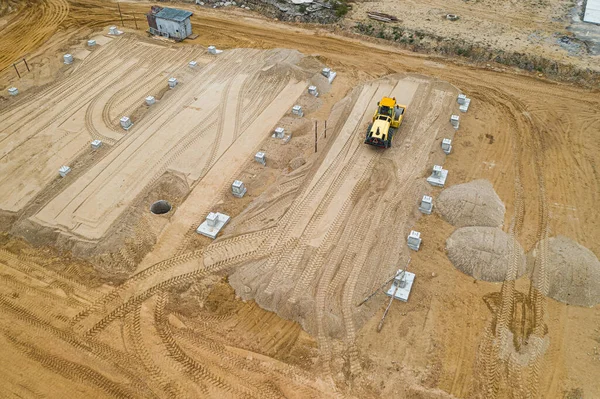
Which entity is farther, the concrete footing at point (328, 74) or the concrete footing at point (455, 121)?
the concrete footing at point (328, 74)

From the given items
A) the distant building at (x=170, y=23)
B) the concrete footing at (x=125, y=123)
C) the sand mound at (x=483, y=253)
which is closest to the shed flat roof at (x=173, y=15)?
the distant building at (x=170, y=23)

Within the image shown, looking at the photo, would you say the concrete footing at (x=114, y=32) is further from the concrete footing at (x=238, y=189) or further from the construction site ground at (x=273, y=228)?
the concrete footing at (x=238, y=189)

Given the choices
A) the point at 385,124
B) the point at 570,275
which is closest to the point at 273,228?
the point at 385,124

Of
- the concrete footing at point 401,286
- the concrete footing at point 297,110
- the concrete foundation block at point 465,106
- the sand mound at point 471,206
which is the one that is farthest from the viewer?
the concrete foundation block at point 465,106

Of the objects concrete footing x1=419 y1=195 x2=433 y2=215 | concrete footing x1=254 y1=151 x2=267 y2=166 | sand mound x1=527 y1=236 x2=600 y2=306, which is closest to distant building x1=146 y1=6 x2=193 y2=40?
concrete footing x1=254 y1=151 x2=267 y2=166

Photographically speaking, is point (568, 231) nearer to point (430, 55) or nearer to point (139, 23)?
point (430, 55)

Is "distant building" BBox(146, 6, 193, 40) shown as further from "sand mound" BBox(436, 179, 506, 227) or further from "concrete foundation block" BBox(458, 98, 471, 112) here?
"sand mound" BBox(436, 179, 506, 227)
